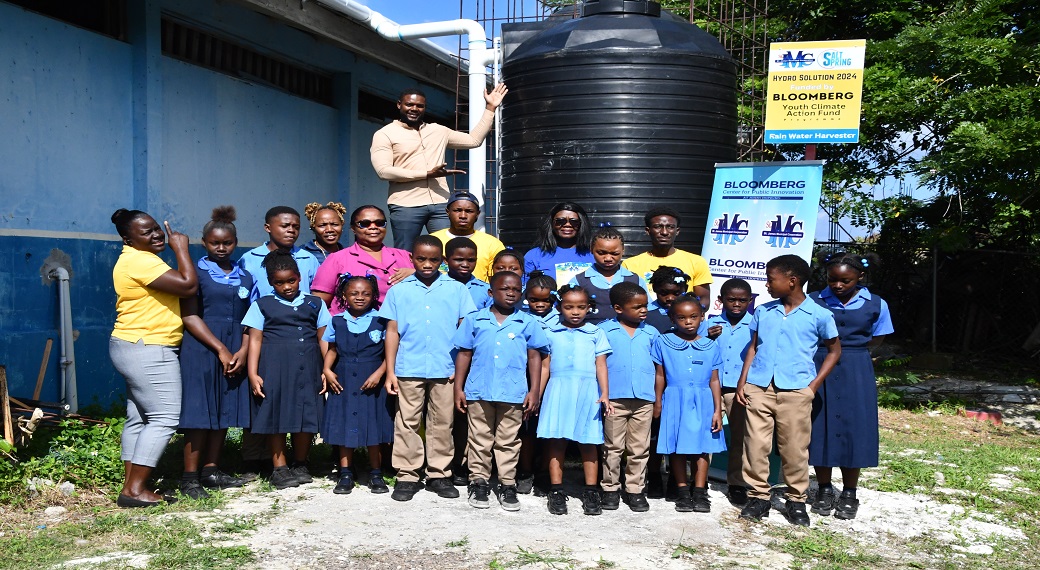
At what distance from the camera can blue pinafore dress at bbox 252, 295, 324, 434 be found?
4973 mm

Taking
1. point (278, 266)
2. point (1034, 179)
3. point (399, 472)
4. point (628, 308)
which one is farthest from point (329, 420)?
point (1034, 179)

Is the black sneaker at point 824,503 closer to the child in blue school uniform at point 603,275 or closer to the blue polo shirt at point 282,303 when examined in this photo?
the child in blue school uniform at point 603,275

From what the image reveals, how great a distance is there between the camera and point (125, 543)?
13.5ft

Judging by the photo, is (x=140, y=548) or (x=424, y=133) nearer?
(x=140, y=548)

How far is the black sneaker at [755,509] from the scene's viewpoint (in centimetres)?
478

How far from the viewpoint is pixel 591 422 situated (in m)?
4.80

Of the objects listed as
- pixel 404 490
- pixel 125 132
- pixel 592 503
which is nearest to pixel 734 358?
pixel 592 503

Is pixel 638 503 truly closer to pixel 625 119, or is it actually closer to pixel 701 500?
pixel 701 500

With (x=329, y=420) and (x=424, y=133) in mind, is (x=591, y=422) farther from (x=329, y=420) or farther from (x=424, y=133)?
(x=424, y=133)

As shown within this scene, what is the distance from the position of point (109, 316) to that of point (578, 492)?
406cm

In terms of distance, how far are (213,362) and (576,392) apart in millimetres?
1909

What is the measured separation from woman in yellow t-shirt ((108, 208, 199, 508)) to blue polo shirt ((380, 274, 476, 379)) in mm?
1034

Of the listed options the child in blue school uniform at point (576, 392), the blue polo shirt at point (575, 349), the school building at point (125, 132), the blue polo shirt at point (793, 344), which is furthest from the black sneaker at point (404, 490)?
the school building at point (125, 132)

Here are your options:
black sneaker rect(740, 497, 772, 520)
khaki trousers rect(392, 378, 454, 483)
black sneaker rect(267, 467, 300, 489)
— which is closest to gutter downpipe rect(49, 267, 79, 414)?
black sneaker rect(267, 467, 300, 489)
